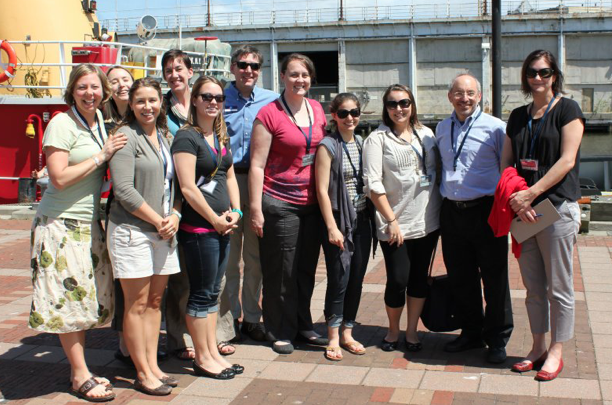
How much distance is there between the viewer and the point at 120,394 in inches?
195

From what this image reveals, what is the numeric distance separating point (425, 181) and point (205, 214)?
1643 mm

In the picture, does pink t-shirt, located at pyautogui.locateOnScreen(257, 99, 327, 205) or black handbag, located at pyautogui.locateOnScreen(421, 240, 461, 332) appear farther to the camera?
black handbag, located at pyautogui.locateOnScreen(421, 240, 461, 332)

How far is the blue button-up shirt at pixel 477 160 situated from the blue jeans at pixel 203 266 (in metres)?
1.69

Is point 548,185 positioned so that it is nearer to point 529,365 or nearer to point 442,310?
point 529,365

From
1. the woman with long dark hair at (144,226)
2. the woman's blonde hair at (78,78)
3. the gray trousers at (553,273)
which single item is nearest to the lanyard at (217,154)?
the woman with long dark hair at (144,226)

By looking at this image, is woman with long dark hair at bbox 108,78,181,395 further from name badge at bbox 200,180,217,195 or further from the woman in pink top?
the woman in pink top

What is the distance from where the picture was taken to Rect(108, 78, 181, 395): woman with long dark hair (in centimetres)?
473

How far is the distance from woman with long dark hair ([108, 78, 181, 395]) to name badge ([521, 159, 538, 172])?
2316mm

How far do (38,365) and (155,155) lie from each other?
1.93 meters

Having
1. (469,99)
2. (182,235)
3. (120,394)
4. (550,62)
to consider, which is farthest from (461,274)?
(120,394)

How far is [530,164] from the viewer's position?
5000mm

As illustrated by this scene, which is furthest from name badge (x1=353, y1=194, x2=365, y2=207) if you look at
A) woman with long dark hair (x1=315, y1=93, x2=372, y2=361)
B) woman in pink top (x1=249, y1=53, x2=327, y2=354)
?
woman in pink top (x1=249, y1=53, x2=327, y2=354)

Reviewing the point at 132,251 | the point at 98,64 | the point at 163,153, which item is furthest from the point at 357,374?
the point at 98,64

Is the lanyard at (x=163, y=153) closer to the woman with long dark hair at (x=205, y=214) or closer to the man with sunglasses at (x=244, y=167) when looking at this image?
the woman with long dark hair at (x=205, y=214)
